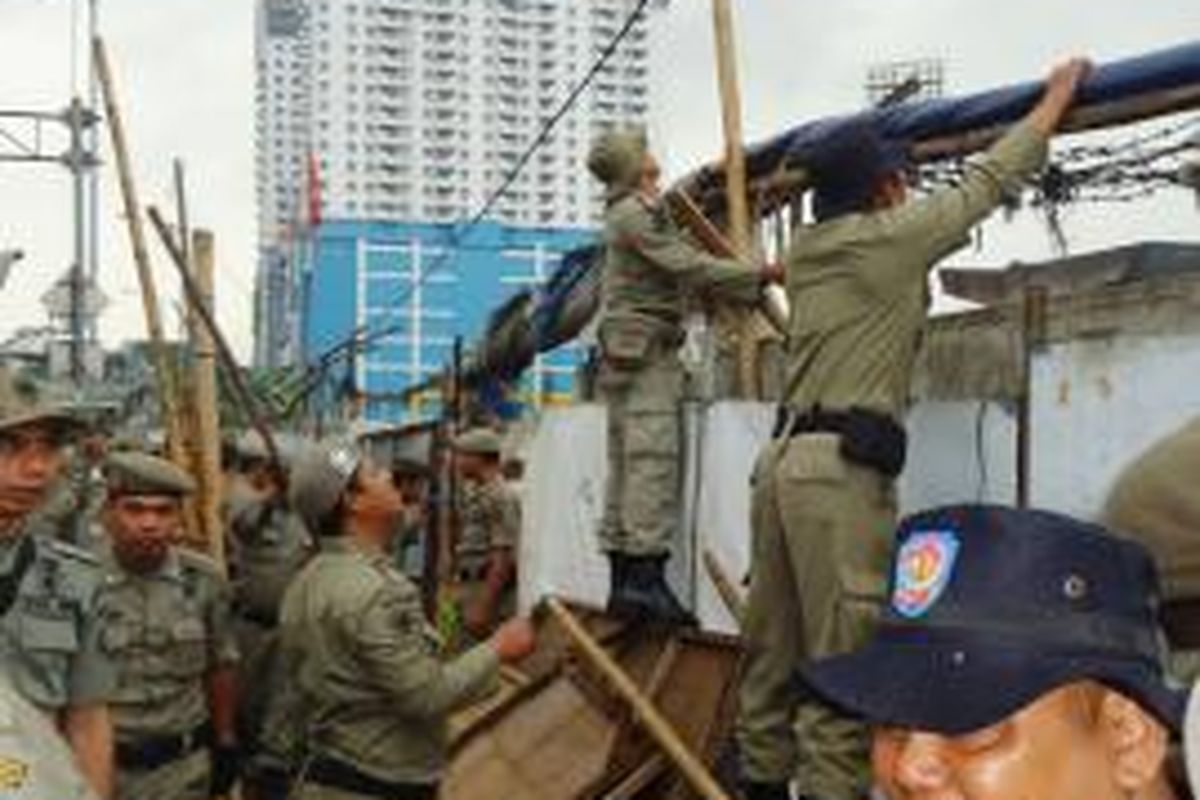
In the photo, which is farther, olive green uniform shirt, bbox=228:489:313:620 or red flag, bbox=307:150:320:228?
red flag, bbox=307:150:320:228

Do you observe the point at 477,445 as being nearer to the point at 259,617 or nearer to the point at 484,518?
the point at 484,518

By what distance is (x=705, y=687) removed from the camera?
591 centimetres

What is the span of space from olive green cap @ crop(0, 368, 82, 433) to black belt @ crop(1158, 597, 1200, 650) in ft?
9.26

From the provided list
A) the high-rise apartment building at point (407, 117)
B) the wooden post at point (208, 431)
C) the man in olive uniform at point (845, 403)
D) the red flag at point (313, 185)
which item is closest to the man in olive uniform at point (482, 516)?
the wooden post at point (208, 431)

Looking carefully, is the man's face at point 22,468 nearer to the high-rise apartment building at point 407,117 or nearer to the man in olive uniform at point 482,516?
the man in olive uniform at point 482,516

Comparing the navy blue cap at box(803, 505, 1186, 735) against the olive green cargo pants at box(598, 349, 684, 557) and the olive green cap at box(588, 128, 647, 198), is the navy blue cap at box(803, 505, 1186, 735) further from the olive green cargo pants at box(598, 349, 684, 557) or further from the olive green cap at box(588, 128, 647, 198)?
the olive green cap at box(588, 128, 647, 198)

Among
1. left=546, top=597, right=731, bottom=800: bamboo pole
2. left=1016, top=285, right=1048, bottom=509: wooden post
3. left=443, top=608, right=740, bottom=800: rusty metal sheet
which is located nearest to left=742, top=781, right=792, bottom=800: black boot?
left=546, top=597, right=731, bottom=800: bamboo pole

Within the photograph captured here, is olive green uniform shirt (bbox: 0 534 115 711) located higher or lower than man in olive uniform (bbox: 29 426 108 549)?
lower

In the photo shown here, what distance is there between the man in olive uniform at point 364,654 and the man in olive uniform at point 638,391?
138 cm

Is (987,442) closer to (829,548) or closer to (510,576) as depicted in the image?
(829,548)

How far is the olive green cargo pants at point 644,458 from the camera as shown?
641 centimetres

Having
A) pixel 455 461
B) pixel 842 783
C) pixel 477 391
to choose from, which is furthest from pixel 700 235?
pixel 477 391

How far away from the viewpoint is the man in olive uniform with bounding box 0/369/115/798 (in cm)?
432

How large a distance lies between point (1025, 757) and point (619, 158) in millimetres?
4936
